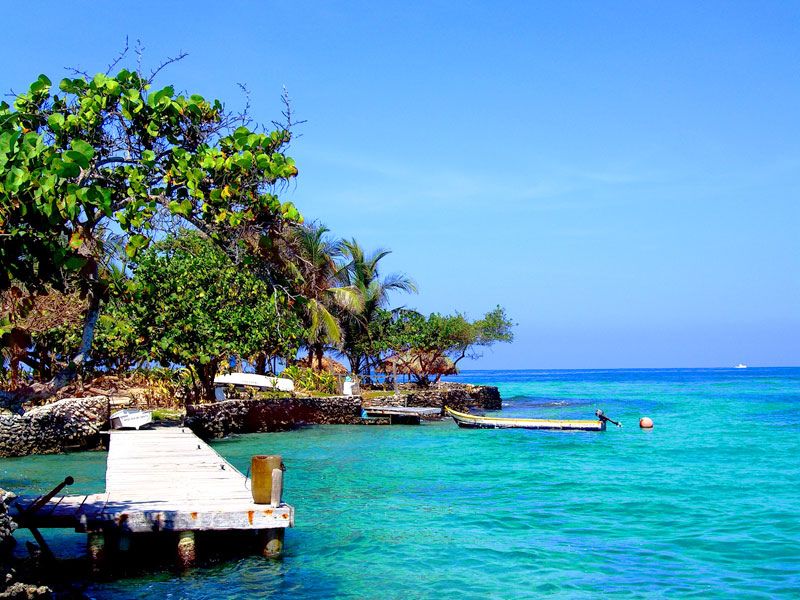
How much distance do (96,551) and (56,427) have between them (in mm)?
11144

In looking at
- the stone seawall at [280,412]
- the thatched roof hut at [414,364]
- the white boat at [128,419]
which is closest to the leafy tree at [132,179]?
the white boat at [128,419]

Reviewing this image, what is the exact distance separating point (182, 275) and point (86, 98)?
16.9m

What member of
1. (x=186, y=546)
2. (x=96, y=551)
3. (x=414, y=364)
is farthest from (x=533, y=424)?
(x=96, y=551)

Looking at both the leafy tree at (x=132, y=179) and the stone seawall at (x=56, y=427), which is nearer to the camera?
the leafy tree at (x=132, y=179)

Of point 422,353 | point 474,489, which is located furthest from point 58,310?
Answer: point 422,353

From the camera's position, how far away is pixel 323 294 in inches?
1517

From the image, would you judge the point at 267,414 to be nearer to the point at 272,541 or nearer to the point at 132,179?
the point at 272,541

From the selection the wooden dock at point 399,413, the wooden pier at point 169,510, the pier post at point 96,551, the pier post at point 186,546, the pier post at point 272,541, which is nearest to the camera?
the wooden pier at point 169,510

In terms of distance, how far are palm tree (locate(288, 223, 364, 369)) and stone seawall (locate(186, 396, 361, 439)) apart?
20.2 ft

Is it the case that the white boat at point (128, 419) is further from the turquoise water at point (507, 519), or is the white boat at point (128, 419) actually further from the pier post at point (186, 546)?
the pier post at point (186, 546)

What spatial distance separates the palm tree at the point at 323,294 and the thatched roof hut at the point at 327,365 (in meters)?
0.26

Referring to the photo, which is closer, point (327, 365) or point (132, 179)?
point (132, 179)

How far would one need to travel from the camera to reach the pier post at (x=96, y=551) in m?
9.12

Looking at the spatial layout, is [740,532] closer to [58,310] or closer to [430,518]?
[430,518]
